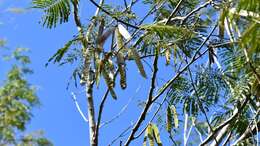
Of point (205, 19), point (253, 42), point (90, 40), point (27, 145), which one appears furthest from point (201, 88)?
point (27, 145)

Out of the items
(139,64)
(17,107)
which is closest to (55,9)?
(139,64)

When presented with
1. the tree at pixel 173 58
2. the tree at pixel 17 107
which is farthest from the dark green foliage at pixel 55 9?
the tree at pixel 17 107

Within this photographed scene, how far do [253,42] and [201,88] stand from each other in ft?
4.65

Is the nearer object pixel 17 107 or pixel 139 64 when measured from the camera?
pixel 139 64

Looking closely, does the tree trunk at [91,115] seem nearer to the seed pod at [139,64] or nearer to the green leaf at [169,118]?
the green leaf at [169,118]

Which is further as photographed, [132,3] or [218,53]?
[132,3]

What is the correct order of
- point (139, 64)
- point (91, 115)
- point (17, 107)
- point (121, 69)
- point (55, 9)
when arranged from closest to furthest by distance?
point (139, 64)
point (121, 69)
point (55, 9)
point (91, 115)
point (17, 107)

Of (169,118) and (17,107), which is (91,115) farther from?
(17,107)

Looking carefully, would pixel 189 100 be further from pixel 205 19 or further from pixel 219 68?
pixel 205 19

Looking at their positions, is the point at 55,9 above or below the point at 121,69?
above

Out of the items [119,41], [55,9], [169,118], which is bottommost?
[169,118]

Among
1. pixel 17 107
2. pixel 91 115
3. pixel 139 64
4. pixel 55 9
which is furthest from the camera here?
pixel 17 107

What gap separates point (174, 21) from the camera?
212 cm

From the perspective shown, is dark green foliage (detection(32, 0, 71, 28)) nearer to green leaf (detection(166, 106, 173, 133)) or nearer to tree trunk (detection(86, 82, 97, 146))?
tree trunk (detection(86, 82, 97, 146))
